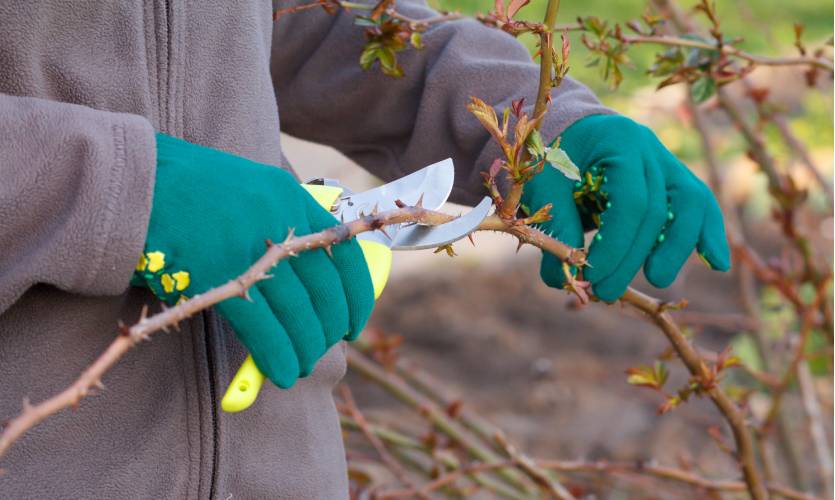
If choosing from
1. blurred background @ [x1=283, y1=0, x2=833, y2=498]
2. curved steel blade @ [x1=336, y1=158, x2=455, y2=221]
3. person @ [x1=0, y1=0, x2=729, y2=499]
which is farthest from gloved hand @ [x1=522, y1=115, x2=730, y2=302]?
blurred background @ [x1=283, y1=0, x2=833, y2=498]

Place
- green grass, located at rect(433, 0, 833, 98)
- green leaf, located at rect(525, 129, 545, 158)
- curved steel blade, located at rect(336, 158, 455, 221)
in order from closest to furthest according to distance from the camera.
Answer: green leaf, located at rect(525, 129, 545, 158), curved steel blade, located at rect(336, 158, 455, 221), green grass, located at rect(433, 0, 833, 98)

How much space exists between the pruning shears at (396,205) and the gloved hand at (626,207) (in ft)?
0.66

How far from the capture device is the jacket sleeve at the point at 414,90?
135 centimetres

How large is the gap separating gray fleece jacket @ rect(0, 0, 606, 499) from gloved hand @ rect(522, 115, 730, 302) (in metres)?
0.35

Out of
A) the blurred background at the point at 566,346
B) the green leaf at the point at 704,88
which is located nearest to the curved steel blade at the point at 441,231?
the green leaf at the point at 704,88

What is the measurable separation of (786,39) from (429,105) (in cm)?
647

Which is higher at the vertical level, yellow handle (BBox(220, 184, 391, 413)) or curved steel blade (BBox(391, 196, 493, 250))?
curved steel blade (BBox(391, 196, 493, 250))

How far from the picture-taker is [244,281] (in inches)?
31.4

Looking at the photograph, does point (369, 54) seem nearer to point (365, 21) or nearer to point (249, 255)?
point (365, 21)

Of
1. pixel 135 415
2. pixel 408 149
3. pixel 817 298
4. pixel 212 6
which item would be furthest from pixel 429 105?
pixel 817 298

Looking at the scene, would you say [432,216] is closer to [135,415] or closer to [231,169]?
[231,169]

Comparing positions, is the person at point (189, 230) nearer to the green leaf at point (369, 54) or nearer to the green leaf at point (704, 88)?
the green leaf at point (369, 54)

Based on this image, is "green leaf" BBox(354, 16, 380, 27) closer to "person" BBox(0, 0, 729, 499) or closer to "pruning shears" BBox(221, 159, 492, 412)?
"person" BBox(0, 0, 729, 499)

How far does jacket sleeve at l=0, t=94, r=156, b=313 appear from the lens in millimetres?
849
